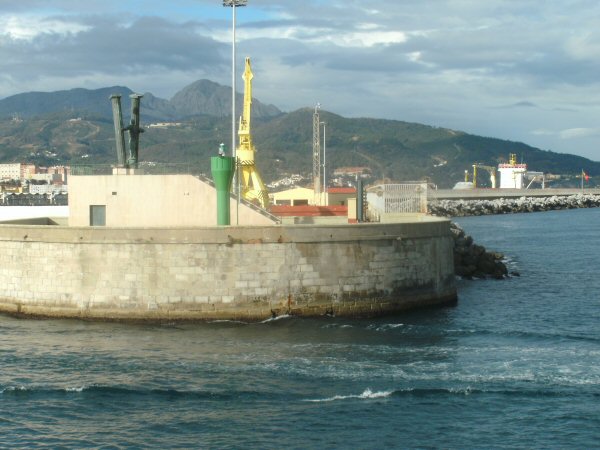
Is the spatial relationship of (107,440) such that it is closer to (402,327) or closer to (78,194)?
(402,327)

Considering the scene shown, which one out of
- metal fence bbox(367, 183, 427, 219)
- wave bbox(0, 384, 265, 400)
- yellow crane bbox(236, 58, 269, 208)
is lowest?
wave bbox(0, 384, 265, 400)

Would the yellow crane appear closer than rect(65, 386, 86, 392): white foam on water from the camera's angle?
No

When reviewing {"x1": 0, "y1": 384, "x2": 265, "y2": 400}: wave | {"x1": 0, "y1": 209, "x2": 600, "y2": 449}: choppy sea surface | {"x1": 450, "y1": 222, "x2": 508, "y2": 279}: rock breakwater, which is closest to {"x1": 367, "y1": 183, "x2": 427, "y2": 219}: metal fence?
{"x1": 450, "y1": 222, "x2": 508, "y2": 279}: rock breakwater

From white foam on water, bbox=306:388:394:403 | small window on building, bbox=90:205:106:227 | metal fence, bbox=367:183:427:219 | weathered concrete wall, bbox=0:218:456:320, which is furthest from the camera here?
metal fence, bbox=367:183:427:219

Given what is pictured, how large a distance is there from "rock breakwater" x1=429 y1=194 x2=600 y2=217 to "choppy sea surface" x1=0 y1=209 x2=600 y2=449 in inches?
3516

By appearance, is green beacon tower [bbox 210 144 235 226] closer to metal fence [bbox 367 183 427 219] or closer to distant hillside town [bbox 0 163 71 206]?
metal fence [bbox 367 183 427 219]

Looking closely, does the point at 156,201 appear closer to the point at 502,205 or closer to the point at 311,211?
the point at 311,211

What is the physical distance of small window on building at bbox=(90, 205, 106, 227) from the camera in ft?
132

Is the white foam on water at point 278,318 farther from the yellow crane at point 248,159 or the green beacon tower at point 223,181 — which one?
the yellow crane at point 248,159

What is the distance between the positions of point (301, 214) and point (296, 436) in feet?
103

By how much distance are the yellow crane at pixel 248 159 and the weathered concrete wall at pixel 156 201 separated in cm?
1858

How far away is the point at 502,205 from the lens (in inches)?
5837

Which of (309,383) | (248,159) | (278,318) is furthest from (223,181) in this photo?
(248,159)

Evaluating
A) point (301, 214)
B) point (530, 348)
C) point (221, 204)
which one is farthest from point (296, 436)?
point (301, 214)
